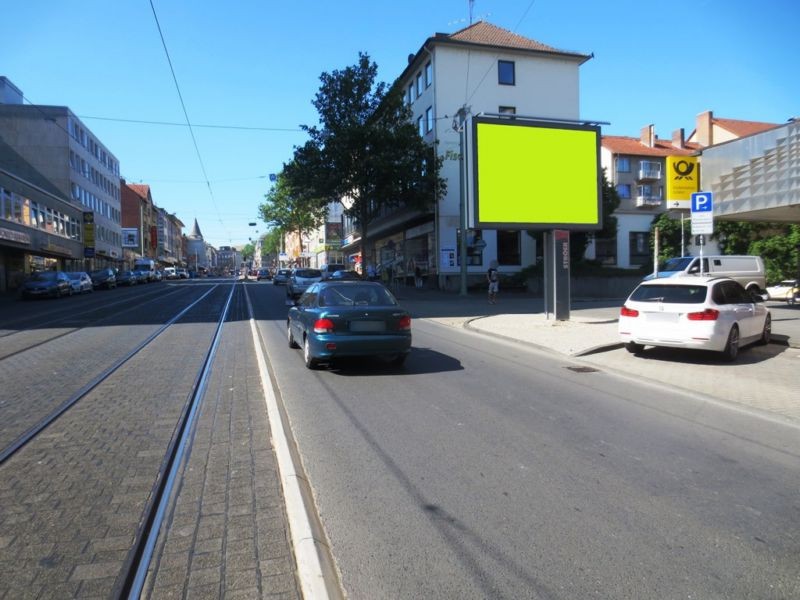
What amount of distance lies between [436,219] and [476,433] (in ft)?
103

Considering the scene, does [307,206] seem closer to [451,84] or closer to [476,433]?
[451,84]

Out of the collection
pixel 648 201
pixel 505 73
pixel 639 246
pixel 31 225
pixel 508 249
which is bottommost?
pixel 508 249

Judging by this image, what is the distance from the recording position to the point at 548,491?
4230mm

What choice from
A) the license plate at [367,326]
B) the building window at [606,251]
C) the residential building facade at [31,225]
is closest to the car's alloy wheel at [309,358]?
the license plate at [367,326]

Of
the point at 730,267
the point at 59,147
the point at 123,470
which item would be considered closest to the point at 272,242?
the point at 59,147

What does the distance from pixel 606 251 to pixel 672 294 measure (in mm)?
34130

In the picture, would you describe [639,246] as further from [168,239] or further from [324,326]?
[168,239]

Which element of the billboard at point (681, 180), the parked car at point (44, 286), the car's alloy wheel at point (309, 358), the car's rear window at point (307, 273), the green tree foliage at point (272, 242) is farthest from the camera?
the green tree foliage at point (272, 242)

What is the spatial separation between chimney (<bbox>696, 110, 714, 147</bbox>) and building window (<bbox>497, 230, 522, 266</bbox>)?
2911 centimetres

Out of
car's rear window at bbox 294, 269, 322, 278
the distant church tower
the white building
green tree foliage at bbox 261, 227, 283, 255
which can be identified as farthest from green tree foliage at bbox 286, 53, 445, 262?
the distant church tower

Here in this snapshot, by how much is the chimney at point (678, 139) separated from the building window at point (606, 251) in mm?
17602

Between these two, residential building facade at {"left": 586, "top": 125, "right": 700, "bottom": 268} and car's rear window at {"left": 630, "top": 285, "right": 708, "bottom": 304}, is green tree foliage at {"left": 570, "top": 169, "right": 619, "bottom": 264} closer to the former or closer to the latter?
residential building facade at {"left": 586, "top": 125, "right": 700, "bottom": 268}

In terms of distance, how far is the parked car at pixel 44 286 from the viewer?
30.7 metres

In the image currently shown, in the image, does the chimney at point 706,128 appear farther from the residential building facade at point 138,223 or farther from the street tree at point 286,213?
the residential building facade at point 138,223
